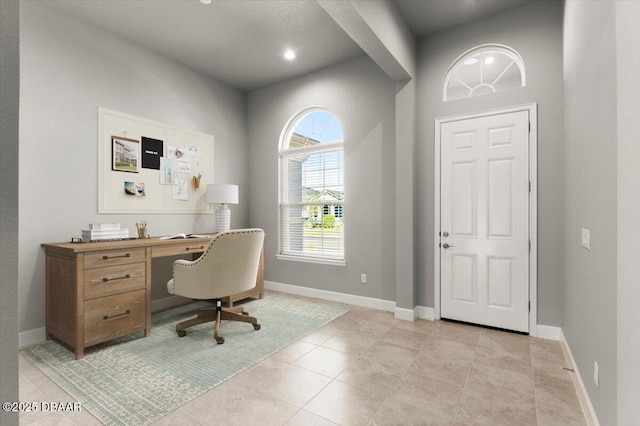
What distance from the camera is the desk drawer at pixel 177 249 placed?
303 cm

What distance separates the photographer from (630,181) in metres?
1.19

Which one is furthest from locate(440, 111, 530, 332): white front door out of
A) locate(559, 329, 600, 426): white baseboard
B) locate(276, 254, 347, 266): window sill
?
locate(276, 254, 347, 266): window sill

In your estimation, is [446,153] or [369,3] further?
[446,153]

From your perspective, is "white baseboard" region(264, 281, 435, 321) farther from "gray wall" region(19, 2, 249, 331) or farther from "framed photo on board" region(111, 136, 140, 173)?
"framed photo on board" region(111, 136, 140, 173)

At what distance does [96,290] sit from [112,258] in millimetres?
275

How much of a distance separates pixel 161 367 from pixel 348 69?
3754 millimetres

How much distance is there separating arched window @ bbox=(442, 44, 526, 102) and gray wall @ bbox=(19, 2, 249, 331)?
3.29m

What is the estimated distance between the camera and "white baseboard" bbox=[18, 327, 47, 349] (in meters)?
2.69

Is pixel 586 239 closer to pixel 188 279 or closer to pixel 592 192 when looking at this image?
pixel 592 192

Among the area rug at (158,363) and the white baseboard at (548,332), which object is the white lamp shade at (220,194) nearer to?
the area rug at (158,363)

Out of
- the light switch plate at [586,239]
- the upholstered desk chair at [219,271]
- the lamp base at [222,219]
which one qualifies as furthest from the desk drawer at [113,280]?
the light switch plate at [586,239]

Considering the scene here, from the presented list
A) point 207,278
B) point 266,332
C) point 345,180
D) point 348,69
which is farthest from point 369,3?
point 266,332

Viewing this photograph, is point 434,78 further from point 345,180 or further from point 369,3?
point 345,180

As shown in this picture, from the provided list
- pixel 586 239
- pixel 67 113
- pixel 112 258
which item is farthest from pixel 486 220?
pixel 67 113
